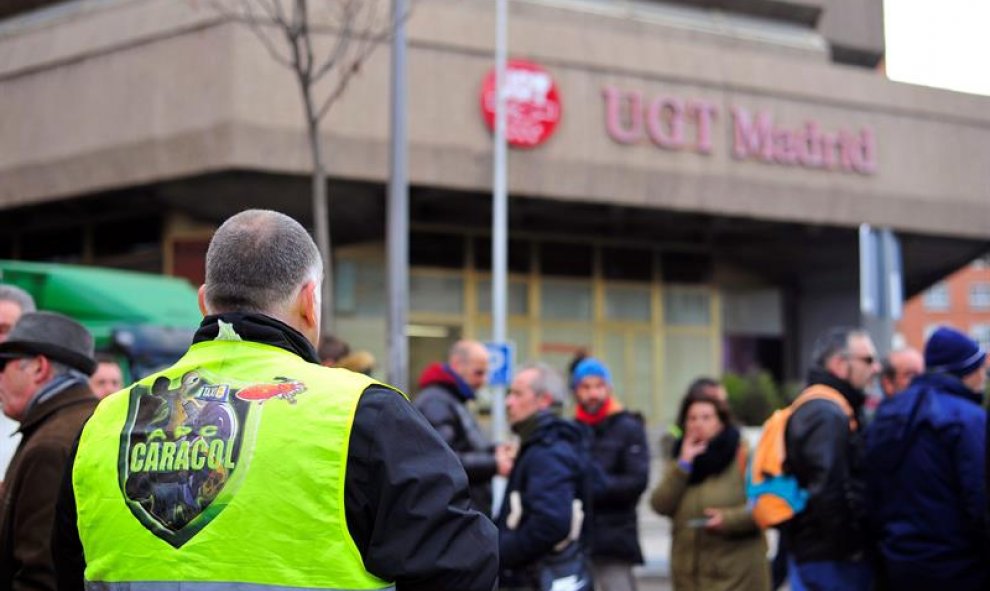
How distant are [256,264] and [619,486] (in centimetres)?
472

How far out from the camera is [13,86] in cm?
2264

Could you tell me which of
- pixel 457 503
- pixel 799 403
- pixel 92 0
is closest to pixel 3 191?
pixel 92 0

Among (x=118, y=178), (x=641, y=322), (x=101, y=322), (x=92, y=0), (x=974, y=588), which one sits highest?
(x=92, y=0)

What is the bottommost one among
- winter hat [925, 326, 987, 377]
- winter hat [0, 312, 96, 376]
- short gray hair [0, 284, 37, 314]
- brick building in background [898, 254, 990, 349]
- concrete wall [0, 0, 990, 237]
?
winter hat [0, 312, 96, 376]

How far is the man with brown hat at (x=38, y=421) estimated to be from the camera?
3723 millimetres

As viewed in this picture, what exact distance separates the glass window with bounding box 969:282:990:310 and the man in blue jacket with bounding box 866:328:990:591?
8648 centimetres

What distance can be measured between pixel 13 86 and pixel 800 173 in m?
14.9

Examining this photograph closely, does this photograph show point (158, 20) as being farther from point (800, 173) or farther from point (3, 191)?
point (800, 173)

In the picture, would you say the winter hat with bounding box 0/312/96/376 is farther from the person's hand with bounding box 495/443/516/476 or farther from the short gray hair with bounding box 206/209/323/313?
the person's hand with bounding box 495/443/516/476

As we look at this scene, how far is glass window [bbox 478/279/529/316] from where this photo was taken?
25.1 meters

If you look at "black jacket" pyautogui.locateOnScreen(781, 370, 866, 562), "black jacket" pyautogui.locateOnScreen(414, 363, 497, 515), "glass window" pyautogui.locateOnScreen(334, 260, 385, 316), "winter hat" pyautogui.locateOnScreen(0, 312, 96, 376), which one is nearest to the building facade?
"glass window" pyautogui.locateOnScreen(334, 260, 385, 316)

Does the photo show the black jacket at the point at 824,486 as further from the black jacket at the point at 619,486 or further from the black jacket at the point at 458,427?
the black jacket at the point at 458,427

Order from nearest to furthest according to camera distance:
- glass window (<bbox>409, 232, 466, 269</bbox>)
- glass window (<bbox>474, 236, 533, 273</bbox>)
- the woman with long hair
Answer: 1. the woman with long hair
2. glass window (<bbox>409, 232, 466, 269</bbox>)
3. glass window (<bbox>474, 236, 533, 273</bbox>)

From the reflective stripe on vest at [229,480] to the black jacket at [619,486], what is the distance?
14.9 ft
